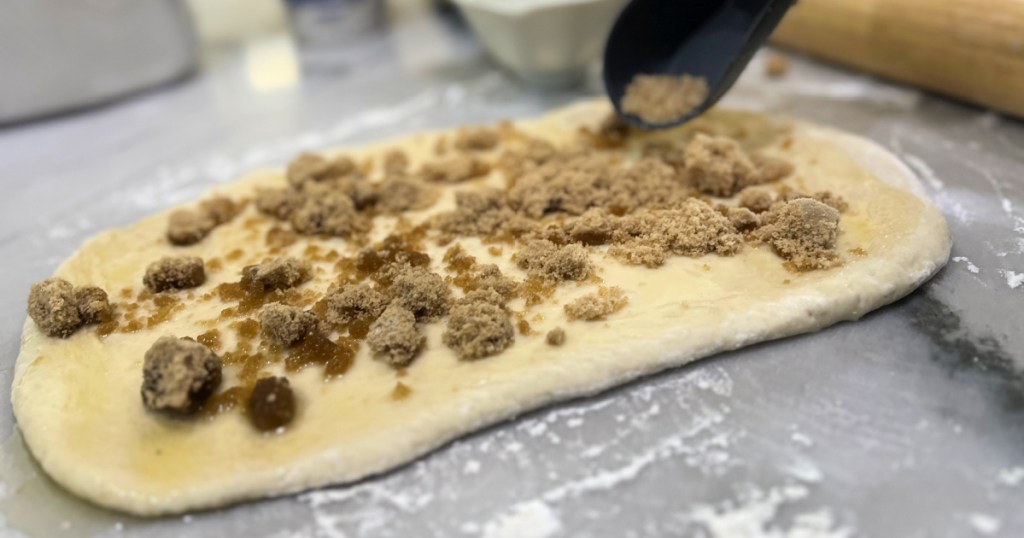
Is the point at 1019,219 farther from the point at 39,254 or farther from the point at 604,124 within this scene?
the point at 39,254

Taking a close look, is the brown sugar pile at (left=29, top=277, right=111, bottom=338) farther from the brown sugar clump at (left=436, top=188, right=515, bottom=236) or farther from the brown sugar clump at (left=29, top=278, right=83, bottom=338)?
the brown sugar clump at (left=436, top=188, right=515, bottom=236)

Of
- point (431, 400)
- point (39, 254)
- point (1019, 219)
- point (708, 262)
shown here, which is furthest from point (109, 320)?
point (1019, 219)

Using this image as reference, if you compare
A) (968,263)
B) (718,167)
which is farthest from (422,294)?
(968,263)

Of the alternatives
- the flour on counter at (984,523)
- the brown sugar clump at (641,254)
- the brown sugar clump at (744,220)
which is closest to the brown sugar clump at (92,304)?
the brown sugar clump at (641,254)

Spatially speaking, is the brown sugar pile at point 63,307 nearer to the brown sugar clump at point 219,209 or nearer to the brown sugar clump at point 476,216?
the brown sugar clump at point 219,209

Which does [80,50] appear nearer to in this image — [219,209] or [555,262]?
[219,209]
